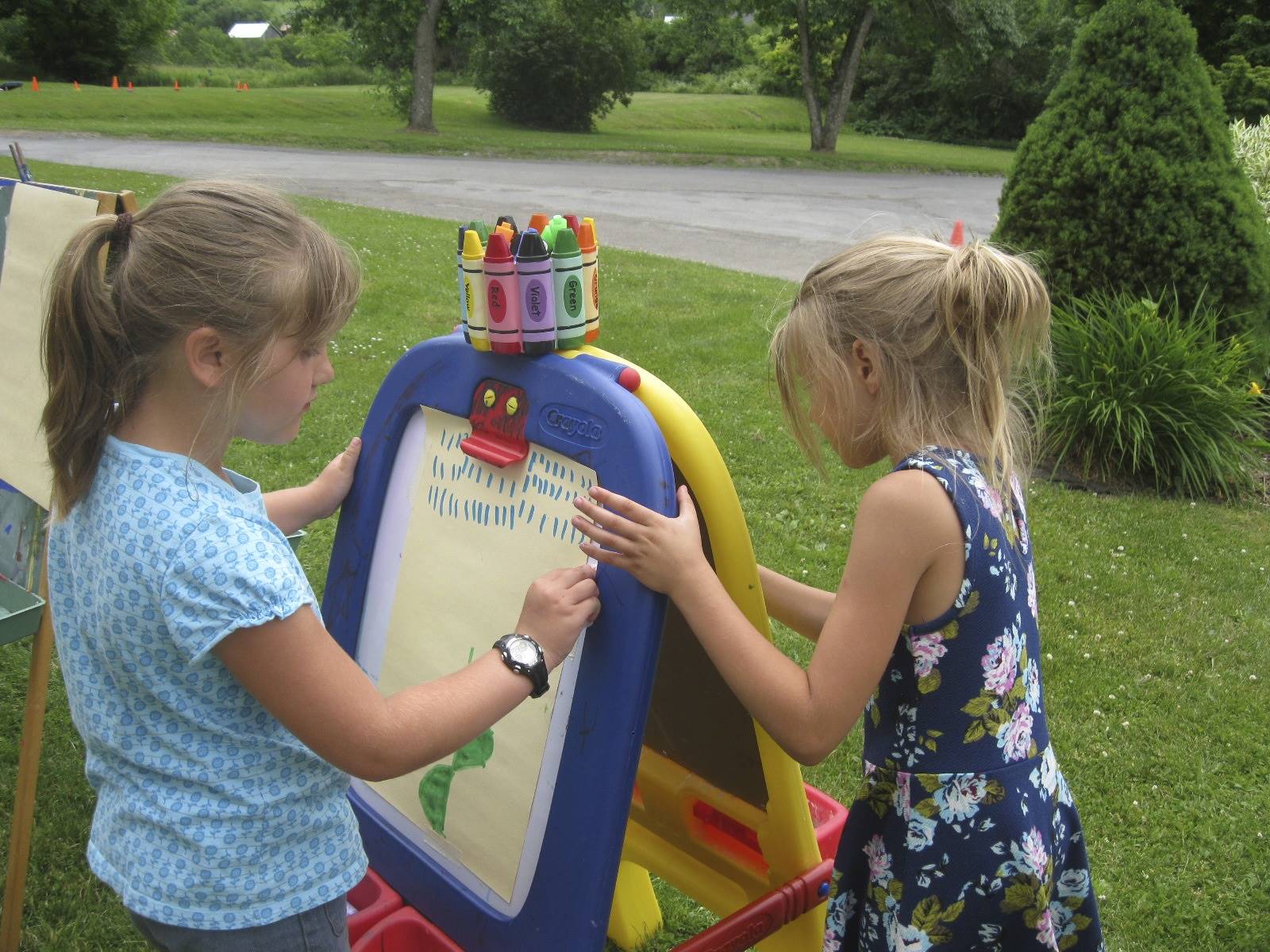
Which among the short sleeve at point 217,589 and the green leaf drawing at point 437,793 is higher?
the short sleeve at point 217,589

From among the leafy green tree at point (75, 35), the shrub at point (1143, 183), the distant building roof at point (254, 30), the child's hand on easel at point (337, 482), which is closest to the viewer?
the child's hand on easel at point (337, 482)

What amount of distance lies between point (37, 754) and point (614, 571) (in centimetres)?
163

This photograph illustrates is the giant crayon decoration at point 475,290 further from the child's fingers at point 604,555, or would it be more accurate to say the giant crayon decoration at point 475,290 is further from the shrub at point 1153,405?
the shrub at point 1153,405

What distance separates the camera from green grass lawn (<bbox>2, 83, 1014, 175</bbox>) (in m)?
20.2

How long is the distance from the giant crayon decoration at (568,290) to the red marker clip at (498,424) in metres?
0.13

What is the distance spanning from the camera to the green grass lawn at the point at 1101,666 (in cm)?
280

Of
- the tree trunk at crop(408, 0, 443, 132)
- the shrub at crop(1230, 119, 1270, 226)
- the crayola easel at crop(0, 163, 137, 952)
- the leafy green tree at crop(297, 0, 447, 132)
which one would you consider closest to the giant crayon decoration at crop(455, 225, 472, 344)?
the crayola easel at crop(0, 163, 137, 952)

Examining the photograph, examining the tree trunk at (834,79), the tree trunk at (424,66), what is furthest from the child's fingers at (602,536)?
the tree trunk at (834,79)

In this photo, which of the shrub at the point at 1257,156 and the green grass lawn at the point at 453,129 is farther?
the green grass lawn at the point at 453,129

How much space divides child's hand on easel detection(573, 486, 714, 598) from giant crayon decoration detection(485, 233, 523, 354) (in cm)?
33

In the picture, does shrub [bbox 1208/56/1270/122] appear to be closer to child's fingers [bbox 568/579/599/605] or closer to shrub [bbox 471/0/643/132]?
shrub [bbox 471/0/643/132]

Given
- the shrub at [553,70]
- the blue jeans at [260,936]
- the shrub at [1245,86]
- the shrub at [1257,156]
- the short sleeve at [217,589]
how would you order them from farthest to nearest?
1. the shrub at [553,70]
2. the shrub at [1245,86]
3. the shrub at [1257,156]
4. the blue jeans at [260,936]
5. the short sleeve at [217,589]

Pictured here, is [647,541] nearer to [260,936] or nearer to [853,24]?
[260,936]

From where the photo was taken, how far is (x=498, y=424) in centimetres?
185
